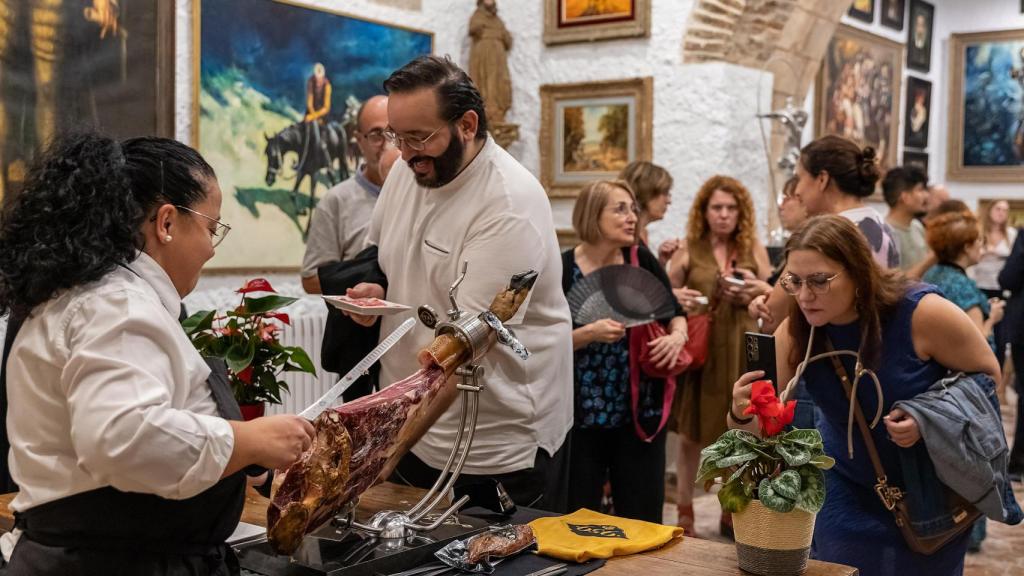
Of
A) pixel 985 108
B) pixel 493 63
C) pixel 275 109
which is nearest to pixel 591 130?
pixel 493 63

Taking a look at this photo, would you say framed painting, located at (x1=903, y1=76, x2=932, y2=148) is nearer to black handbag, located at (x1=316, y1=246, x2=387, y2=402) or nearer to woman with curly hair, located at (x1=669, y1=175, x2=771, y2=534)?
woman with curly hair, located at (x1=669, y1=175, x2=771, y2=534)

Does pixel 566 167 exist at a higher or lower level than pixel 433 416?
higher

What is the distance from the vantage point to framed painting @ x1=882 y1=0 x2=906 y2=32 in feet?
36.6

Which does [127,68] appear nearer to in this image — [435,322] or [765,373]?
[435,322]

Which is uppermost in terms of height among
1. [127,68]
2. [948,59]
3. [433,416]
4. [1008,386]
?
[948,59]

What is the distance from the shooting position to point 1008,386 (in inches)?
444

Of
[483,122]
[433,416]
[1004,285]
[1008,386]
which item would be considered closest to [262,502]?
[433,416]

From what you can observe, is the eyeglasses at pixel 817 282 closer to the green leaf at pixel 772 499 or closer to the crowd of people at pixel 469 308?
the crowd of people at pixel 469 308

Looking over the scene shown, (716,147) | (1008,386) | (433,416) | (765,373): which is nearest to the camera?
(765,373)

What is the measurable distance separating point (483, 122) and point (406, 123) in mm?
233

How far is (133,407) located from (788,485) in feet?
4.08

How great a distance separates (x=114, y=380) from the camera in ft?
5.27

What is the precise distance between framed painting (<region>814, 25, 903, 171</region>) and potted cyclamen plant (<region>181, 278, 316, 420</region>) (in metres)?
7.65

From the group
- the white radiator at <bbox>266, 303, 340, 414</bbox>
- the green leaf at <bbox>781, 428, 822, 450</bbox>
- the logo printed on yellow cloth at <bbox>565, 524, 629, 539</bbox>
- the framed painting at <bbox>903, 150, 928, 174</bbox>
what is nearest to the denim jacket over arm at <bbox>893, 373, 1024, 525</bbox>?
the green leaf at <bbox>781, 428, 822, 450</bbox>
